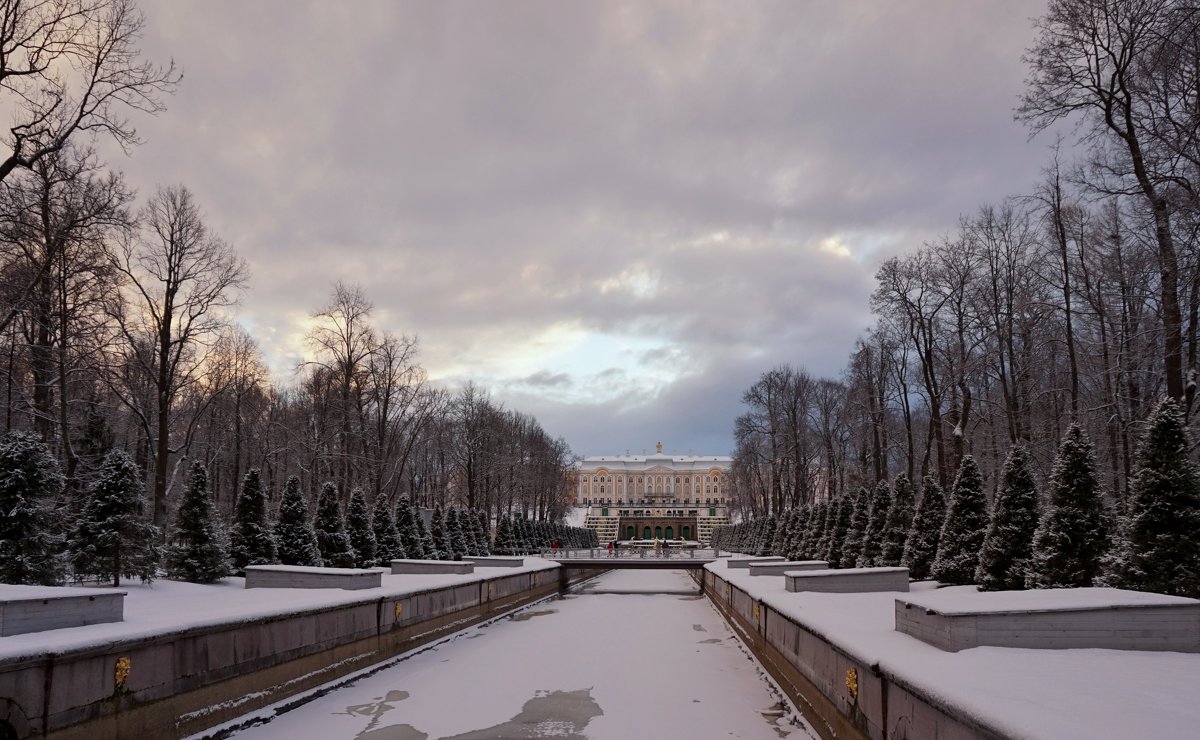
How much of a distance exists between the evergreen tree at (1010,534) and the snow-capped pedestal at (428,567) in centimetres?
1554

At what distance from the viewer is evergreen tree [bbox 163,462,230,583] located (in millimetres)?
18438

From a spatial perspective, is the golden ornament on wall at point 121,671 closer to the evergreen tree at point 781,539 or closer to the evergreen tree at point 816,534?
the evergreen tree at point 816,534

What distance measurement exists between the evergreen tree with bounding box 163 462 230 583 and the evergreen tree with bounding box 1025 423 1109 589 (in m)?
17.7

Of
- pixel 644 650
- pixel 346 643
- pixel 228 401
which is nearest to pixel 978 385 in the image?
pixel 644 650

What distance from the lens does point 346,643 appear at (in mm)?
14203

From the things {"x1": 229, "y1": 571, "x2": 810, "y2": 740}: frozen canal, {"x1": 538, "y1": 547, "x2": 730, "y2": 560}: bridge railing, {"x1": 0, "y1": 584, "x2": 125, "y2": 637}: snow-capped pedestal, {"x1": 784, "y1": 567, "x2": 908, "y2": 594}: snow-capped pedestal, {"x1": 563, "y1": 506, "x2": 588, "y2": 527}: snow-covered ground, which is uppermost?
{"x1": 0, "y1": 584, "x2": 125, "y2": 637}: snow-capped pedestal

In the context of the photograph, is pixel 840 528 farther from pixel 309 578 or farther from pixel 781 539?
pixel 309 578

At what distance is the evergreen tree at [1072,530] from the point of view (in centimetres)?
1381

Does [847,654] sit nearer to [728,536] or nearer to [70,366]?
[70,366]

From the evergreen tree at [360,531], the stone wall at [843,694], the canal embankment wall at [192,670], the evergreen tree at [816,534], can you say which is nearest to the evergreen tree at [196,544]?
the canal embankment wall at [192,670]

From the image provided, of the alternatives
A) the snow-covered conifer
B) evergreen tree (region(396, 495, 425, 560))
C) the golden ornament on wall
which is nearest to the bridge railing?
evergreen tree (region(396, 495, 425, 560))

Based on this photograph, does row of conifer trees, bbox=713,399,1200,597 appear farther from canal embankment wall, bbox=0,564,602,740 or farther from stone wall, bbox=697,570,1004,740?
canal embankment wall, bbox=0,564,602,740

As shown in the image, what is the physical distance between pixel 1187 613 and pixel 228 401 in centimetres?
4748

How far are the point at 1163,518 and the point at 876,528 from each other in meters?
13.6
